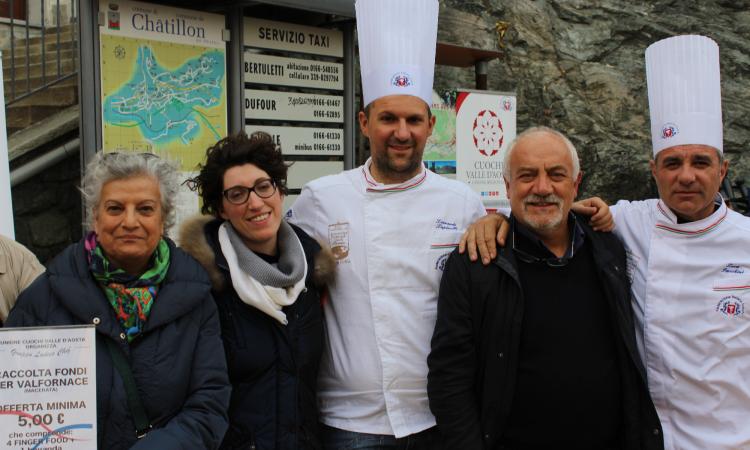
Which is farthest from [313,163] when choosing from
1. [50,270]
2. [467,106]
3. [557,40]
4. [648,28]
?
[648,28]

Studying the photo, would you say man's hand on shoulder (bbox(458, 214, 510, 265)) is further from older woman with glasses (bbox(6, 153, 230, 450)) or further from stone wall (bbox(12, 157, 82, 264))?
stone wall (bbox(12, 157, 82, 264))

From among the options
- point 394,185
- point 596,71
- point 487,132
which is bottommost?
point 394,185

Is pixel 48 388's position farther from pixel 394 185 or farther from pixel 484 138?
pixel 484 138

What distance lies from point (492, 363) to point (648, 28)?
675 centimetres

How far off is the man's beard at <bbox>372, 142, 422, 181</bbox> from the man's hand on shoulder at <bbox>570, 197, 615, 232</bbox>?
0.57 meters

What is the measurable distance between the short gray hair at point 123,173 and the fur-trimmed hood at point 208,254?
122 millimetres

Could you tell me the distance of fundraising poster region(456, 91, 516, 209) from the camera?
212 inches

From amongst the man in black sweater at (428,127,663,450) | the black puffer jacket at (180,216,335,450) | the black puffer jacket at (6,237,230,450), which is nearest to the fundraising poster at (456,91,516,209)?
the man in black sweater at (428,127,663,450)

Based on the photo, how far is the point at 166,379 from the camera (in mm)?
2045

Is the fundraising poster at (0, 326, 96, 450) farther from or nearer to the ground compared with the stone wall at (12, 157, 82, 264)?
nearer to the ground

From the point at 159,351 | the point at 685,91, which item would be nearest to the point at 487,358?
the point at 159,351

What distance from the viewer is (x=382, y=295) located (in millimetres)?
2533

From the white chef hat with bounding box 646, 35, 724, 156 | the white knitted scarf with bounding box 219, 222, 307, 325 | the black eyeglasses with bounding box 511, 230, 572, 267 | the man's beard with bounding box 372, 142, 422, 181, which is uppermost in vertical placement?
the white chef hat with bounding box 646, 35, 724, 156

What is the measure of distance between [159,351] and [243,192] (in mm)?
582
